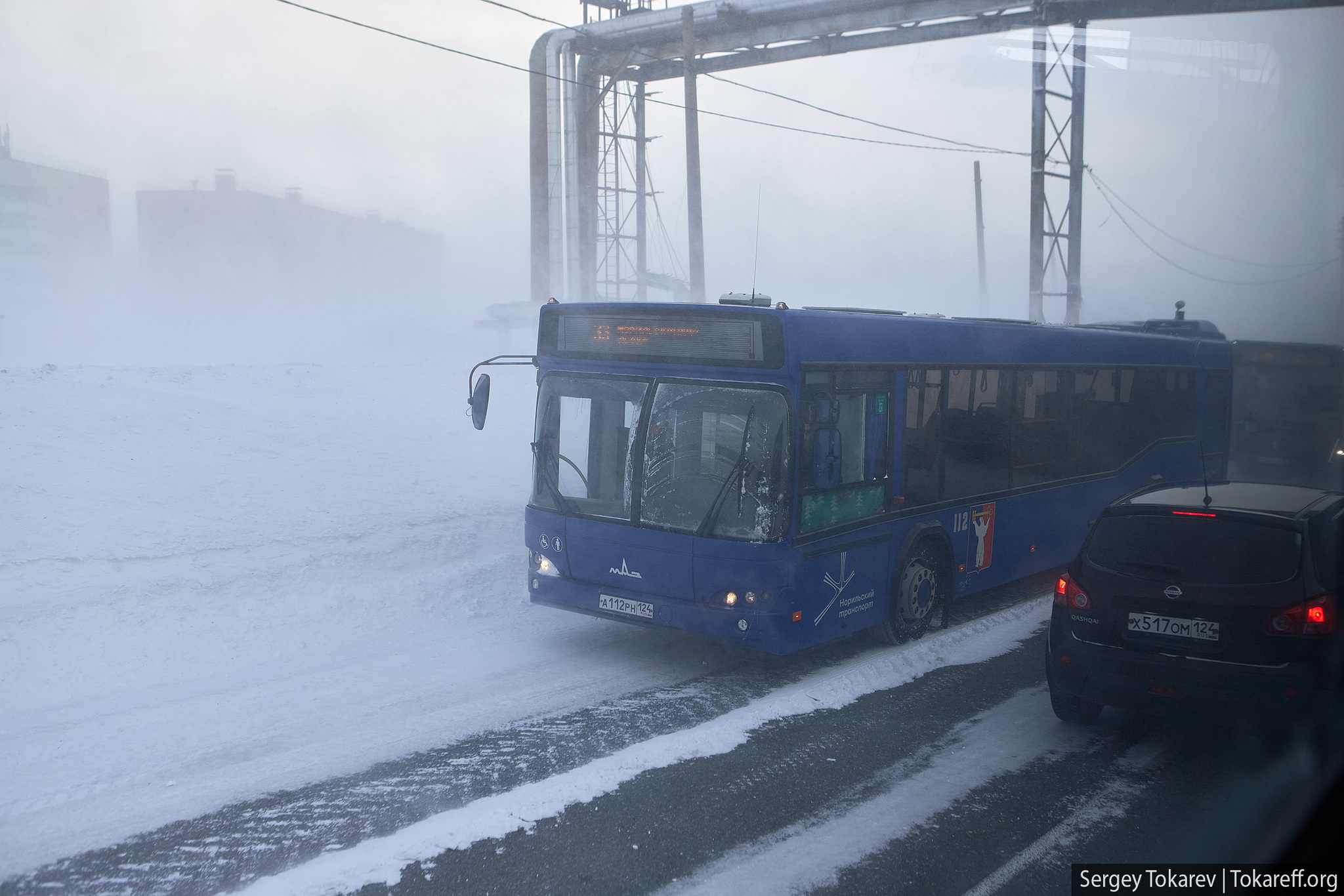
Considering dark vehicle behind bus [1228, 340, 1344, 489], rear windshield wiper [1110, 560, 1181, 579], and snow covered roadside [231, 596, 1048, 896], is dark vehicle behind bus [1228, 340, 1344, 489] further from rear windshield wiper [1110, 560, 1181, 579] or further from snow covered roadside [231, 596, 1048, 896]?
rear windshield wiper [1110, 560, 1181, 579]

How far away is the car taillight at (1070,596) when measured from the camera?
6.07m

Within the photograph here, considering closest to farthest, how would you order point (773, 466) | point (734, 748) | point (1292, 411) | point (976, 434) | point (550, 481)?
1. point (734, 748)
2. point (773, 466)
3. point (550, 481)
4. point (976, 434)
5. point (1292, 411)

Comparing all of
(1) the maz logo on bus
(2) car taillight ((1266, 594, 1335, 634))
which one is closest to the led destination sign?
(1) the maz logo on bus

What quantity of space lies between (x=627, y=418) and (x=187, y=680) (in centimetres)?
378

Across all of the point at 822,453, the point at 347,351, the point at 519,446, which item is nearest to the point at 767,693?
the point at 822,453

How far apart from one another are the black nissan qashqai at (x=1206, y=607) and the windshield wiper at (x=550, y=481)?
12.3 feet

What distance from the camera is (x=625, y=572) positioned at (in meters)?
7.50

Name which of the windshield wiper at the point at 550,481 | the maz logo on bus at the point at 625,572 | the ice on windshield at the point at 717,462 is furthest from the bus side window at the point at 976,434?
the windshield wiper at the point at 550,481

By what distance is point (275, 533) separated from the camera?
408 inches

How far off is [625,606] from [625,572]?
27 cm

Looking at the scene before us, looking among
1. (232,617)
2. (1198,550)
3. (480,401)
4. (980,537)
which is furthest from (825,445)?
(232,617)

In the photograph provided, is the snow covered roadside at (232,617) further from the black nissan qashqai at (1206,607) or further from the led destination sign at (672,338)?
the black nissan qashqai at (1206,607)

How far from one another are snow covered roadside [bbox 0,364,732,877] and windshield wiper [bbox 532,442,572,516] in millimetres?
1229

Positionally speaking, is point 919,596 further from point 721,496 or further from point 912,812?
point 912,812
